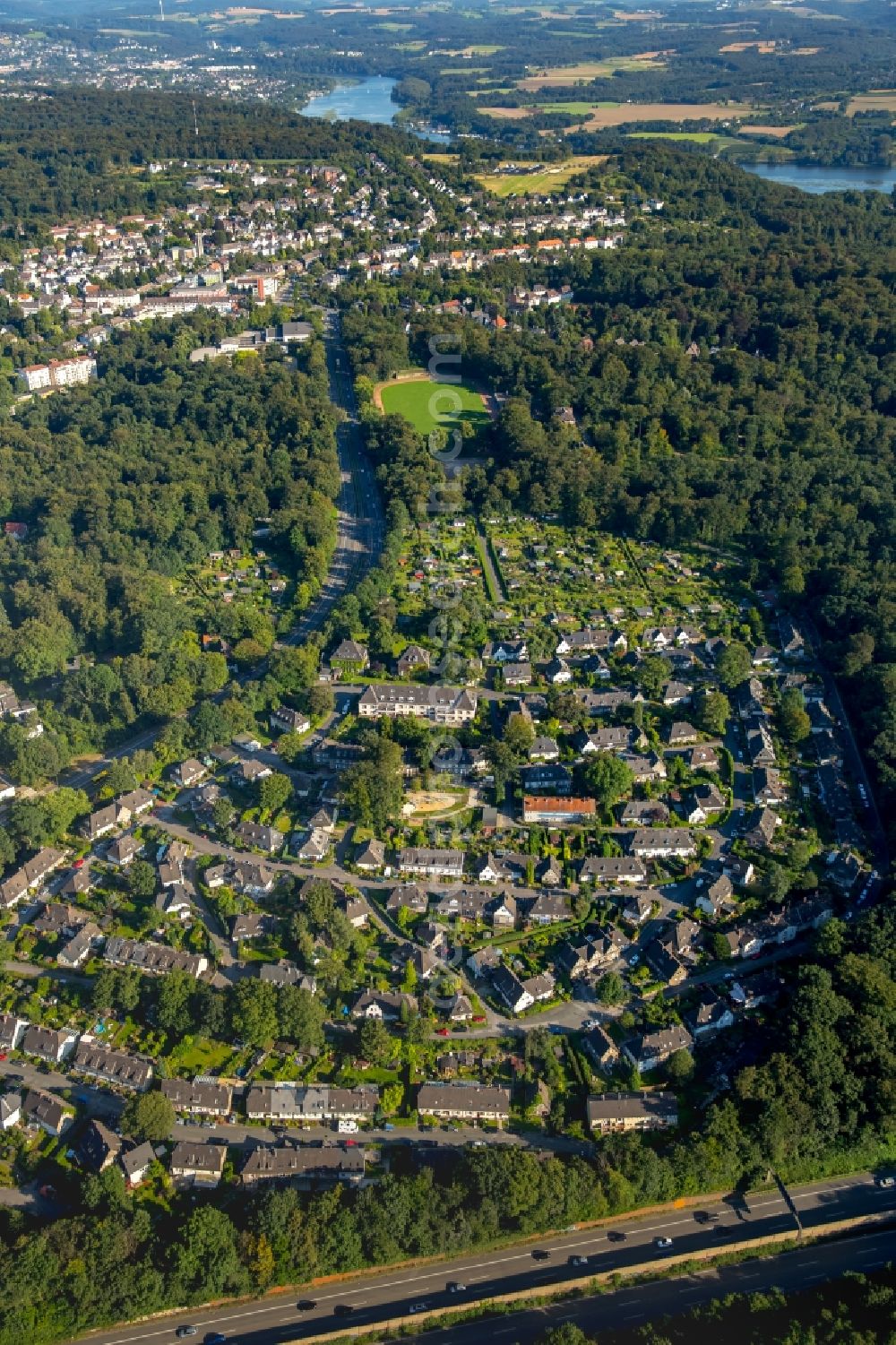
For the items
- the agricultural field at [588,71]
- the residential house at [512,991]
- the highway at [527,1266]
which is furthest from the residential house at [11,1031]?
the agricultural field at [588,71]

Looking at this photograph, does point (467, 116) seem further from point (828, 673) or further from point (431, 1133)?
point (431, 1133)

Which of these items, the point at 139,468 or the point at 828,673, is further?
the point at 139,468

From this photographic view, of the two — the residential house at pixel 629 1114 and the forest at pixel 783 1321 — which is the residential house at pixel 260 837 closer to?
the residential house at pixel 629 1114

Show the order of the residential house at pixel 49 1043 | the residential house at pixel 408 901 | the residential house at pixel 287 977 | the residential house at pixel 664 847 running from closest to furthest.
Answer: the residential house at pixel 49 1043, the residential house at pixel 287 977, the residential house at pixel 408 901, the residential house at pixel 664 847

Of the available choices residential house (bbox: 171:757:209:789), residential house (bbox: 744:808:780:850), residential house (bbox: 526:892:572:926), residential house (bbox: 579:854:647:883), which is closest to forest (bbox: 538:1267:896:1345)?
residential house (bbox: 526:892:572:926)

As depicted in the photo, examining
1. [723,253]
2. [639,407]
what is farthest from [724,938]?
[723,253]

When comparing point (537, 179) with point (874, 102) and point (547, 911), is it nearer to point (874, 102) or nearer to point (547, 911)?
point (874, 102)
